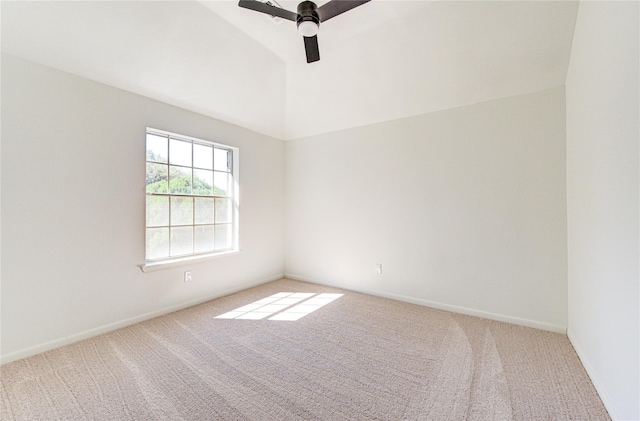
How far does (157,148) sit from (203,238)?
1.22 m

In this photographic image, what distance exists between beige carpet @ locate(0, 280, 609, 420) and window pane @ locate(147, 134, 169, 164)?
1781 millimetres

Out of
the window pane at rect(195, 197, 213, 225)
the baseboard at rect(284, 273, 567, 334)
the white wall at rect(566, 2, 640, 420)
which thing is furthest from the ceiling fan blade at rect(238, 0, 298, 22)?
the baseboard at rect(284, 273, 567, 334)

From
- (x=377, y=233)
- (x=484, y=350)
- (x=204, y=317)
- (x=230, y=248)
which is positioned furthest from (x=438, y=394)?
(x=230, y=248)

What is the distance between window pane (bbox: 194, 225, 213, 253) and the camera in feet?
11.1

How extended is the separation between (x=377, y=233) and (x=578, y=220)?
197 cm

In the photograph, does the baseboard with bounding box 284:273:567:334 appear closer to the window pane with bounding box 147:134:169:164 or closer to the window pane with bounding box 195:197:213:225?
the window pane with bounding box 195:197:213:225

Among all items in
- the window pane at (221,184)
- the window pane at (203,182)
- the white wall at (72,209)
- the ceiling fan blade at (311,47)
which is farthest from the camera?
the window pane at (221,184)

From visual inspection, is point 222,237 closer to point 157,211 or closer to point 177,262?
point 177,262

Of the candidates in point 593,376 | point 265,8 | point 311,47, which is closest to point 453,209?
point 593,376

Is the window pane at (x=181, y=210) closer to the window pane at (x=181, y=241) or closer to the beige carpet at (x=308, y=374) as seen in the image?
the window pane at (x=181, y=241)

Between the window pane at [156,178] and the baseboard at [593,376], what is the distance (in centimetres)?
401

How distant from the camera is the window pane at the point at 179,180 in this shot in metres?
3.11

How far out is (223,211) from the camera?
3.71m

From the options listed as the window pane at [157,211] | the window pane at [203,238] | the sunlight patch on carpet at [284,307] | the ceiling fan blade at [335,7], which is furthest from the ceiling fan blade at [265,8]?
the sunlight patch on carpet at [284,307]
